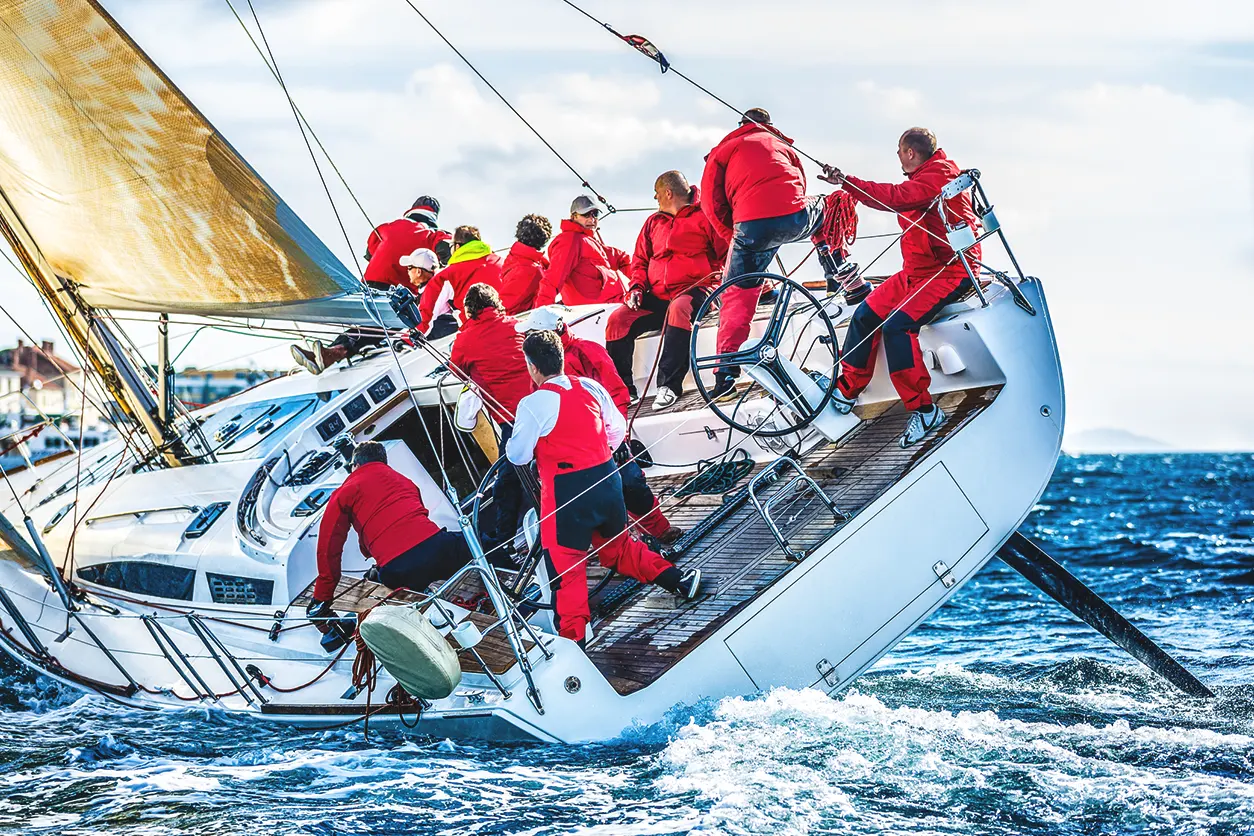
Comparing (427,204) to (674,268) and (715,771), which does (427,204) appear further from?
(715,771)

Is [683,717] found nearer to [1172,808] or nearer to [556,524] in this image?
[556,524]

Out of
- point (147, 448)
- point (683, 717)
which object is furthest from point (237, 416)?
point (683, 717)

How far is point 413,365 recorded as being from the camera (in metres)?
8.07

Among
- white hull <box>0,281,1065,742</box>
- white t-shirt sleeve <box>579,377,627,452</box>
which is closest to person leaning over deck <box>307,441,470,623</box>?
white hull <box>0,281,1065,742</box>

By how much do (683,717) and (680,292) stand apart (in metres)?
3.06

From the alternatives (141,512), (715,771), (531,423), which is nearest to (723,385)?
(531,423)

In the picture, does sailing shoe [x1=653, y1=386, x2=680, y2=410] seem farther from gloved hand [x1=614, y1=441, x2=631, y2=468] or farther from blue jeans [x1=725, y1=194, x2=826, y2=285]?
blue jeans [x1=725, y1=194, x2=826, y2=285]

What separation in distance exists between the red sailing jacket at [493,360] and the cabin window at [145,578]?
198 centimetres

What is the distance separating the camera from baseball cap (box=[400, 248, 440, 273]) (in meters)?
8.74

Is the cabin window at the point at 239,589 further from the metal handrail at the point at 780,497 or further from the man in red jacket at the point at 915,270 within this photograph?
the man in red jacket at the point at 915,270

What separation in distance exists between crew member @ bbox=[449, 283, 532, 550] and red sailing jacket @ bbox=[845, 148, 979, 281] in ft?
6.26

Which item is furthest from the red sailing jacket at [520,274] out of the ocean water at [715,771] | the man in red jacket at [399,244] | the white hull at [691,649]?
the ocean water at [715,771]

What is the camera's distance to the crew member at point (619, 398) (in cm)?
623

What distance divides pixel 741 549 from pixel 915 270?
168 centimetres
